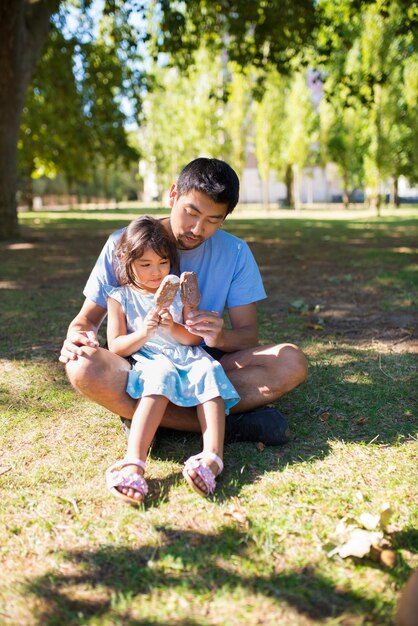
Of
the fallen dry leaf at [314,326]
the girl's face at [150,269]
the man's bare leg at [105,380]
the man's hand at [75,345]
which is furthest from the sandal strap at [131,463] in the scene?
the fallen dry leaf at [314,326]

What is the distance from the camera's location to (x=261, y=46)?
1127cm

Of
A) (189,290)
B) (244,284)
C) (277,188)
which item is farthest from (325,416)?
(277,188)

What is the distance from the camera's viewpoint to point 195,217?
9.87 ft

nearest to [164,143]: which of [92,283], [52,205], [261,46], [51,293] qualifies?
[52,205]

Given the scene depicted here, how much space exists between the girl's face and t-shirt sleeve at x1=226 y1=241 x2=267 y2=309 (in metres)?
0.43

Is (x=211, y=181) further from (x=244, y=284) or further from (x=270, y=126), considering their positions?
(x=270, y=126)

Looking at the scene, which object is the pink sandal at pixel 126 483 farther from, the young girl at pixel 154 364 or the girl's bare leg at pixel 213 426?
the girl's bare leg at pixel 213 426

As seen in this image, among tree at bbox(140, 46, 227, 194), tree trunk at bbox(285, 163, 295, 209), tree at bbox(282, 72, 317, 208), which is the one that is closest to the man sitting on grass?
tree at bbox(140, 46, 227, 194)

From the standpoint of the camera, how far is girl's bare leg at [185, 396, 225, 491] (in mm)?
2631

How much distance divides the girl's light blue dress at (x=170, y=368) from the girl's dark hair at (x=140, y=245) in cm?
10

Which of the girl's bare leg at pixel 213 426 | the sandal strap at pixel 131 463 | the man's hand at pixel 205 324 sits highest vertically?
the man's hand at pixel 205 324

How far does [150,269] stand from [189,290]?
0.22 m

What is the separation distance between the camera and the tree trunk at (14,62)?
10.7 m

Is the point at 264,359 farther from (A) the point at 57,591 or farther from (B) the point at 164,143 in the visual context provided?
(B) the point at 164,143
